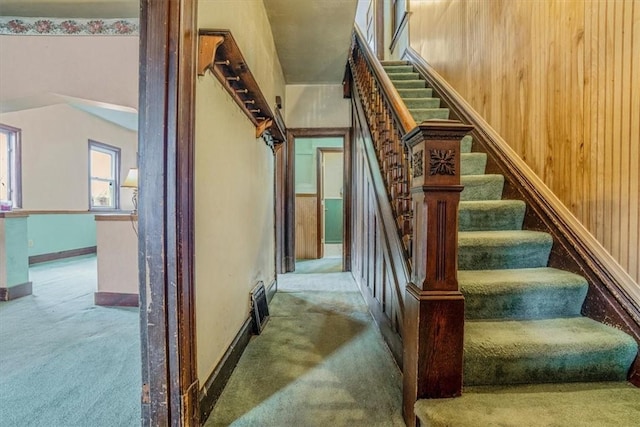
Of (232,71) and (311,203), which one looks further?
(311,203)

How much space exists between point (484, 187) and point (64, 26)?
3.44 metres

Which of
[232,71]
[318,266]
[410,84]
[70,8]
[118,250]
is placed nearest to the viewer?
[232,71]

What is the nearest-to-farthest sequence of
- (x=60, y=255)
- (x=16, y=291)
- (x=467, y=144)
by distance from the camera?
(x=467, y=144) → (x=16, y=291) → (x=60, y=255)

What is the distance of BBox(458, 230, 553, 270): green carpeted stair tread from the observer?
5.70 ft

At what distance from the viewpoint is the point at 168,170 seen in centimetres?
112

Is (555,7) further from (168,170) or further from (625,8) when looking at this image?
(168,170)

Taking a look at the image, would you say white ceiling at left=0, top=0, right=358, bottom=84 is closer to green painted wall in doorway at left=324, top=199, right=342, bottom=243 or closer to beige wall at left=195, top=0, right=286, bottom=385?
beige wall at left=195, top=0, right=286, bottom=385

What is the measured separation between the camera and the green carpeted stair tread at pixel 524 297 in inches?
59.3

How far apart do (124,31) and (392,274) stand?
2.82 metres

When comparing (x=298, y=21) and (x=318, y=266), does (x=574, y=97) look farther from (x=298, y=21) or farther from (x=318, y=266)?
(x=318, y=266)

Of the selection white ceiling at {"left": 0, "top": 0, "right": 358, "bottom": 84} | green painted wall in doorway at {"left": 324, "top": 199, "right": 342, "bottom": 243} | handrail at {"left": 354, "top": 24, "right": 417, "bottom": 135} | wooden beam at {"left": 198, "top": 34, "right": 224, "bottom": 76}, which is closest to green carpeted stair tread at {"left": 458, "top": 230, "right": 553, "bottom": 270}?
handrail at {"left": 354, "top": 24, "right": 417, "bottom": 135}

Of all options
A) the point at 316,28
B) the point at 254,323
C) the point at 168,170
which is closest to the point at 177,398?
the point at 168,170

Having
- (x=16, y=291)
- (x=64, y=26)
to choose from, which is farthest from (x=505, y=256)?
(x=16, y=291)

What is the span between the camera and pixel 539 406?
1162mm
